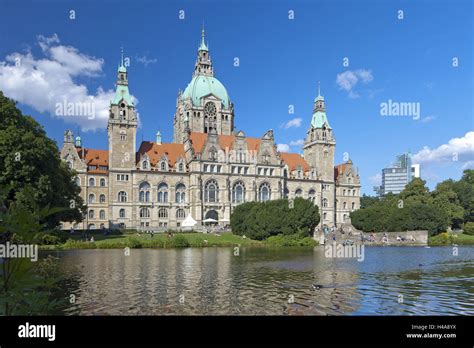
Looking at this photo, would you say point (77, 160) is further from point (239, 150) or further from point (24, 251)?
point (24, 251)

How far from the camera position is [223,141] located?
84062 mm

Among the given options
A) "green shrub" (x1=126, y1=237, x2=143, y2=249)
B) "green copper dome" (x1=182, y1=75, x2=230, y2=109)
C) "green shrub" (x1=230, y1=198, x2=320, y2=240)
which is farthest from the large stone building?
"green shrub" (x1=126, y1=237, x2=143, y2=249)

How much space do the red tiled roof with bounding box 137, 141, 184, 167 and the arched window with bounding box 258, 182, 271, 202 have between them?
15927 mm

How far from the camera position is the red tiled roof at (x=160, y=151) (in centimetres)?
8131

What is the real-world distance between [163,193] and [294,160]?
102 ft

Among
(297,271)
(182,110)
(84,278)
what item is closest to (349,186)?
(182,110)

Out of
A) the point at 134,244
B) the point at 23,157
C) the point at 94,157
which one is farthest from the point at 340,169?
the point at 23,157

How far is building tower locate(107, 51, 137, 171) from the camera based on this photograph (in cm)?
7806

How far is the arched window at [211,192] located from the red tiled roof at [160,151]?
24.4ft

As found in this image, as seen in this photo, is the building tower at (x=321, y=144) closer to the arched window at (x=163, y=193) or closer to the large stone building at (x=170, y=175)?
the large stone building at (x=170, y=175)

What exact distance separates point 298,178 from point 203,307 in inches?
3054

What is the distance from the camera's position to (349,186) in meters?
101

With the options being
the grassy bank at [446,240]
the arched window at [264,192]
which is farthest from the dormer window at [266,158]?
the grassy bank at [446,240]
